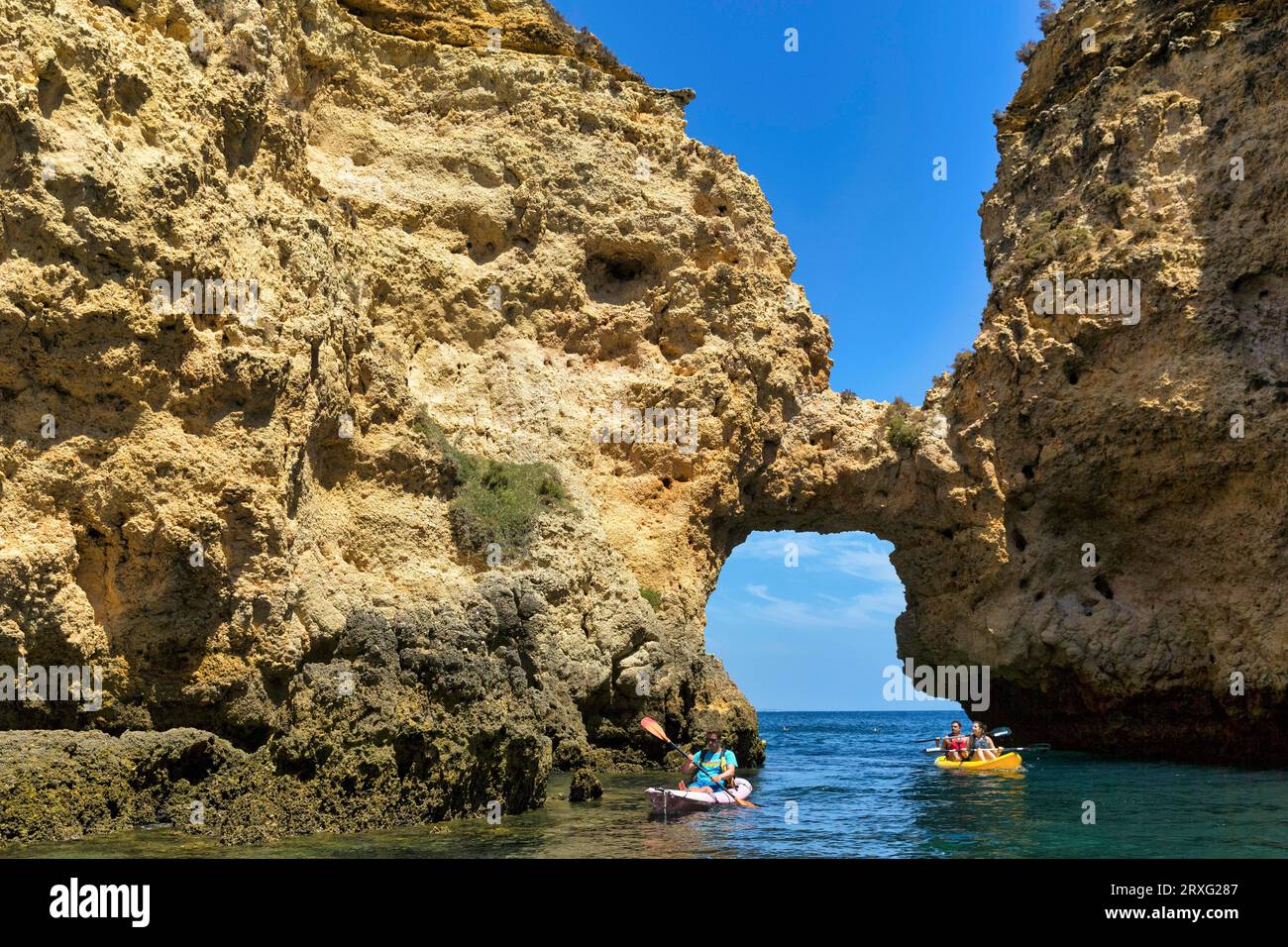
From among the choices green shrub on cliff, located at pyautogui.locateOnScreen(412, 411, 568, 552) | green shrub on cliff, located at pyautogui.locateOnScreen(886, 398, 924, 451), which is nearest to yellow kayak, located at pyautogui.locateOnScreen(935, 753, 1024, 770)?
green shrub on cliff, located at pyautogui.locateOnScreen(886, 398, 924, 451)

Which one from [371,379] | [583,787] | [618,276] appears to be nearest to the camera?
[583,787]

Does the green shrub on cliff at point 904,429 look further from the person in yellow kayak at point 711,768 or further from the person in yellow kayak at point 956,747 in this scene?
the person in yellow kayak at point 711,768

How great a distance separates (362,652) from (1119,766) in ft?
50.3

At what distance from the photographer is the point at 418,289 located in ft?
64.9

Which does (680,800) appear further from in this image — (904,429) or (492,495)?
(904,429)

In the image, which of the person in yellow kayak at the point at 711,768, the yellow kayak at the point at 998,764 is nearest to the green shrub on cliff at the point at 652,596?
the person in yellow kayak at the point at 711,768

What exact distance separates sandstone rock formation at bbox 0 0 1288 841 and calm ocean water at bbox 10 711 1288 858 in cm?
83

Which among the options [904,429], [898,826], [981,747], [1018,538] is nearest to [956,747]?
[981,747]

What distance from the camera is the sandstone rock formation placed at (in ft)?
38.1

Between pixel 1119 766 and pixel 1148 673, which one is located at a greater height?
pixel 1148 673

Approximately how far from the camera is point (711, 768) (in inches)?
630

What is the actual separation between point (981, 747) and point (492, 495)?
11705 millimetres
